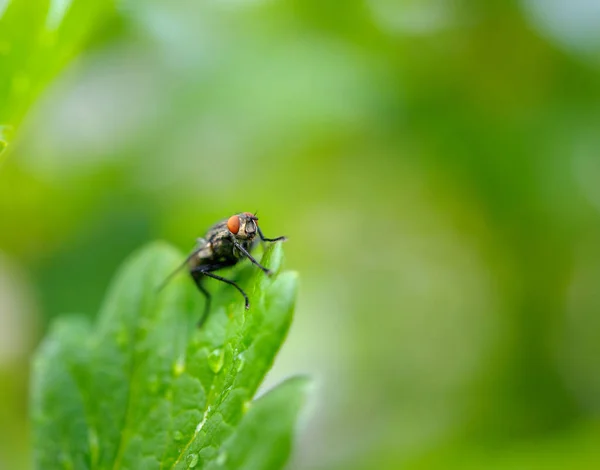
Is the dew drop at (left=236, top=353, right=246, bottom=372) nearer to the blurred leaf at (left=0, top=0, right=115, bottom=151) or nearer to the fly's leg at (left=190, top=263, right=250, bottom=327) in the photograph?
the fly's leg at (left=190, top=263, right=250, bottom=327)

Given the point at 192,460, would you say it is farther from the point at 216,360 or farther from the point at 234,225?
the point at 234,225

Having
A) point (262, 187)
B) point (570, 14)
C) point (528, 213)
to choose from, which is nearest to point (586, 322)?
point (528, 213)

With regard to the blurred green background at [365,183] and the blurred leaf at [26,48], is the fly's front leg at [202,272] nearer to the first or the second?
the blurred leaf at [26,48]

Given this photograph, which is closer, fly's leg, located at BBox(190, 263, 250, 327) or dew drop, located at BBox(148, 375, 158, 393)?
dew drop, located at BBox(148, 375, 158, 393)

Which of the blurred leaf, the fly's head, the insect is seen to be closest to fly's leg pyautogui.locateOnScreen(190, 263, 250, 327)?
the insect

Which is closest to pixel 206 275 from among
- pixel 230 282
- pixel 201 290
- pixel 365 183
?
pixel 201 290
